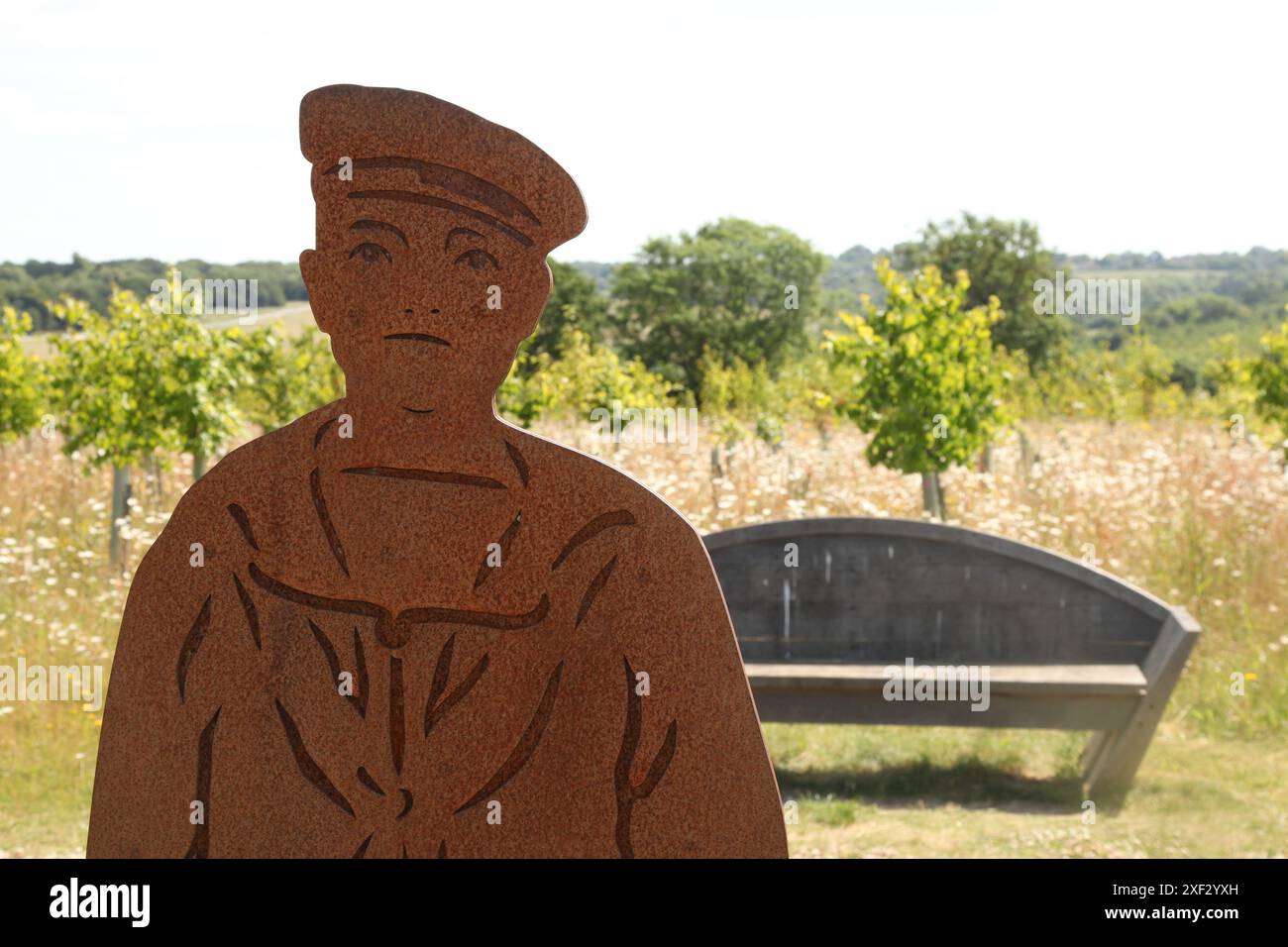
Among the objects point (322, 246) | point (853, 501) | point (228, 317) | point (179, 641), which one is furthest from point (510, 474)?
point (228, 317)

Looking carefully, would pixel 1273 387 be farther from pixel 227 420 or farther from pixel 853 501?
pixel 227 420

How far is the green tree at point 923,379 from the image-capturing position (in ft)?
27.4

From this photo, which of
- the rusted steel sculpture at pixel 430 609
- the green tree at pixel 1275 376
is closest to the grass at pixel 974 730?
the green tree at pixel 1275 376

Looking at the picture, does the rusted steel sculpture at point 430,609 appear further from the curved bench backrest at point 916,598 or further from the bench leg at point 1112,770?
the bench leg at point 1112,770

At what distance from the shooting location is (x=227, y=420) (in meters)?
8.88

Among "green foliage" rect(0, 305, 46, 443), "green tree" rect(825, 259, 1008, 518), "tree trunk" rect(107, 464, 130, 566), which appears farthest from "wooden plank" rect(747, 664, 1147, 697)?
"green foliage" rect(0, 305, 46, 443)

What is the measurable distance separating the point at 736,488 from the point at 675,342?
4275cm

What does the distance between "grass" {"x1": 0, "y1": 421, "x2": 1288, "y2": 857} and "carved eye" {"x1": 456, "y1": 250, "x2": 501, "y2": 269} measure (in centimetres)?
328

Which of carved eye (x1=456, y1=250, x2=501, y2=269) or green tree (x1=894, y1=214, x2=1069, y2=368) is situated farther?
green tree (x1=894, y1=214, x2=1069, y2=368)
